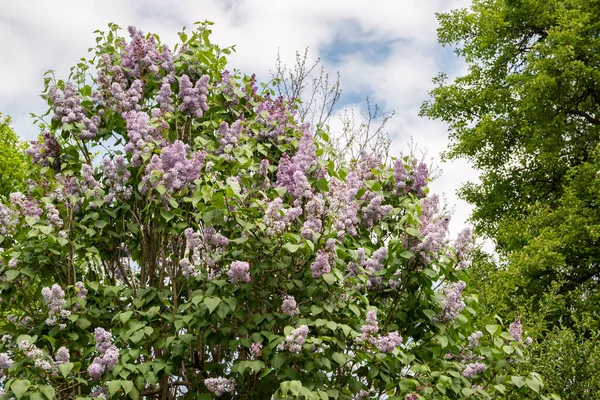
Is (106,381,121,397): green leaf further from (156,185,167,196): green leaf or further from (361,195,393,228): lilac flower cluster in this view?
(361,195,393,228): lilac flower cluster

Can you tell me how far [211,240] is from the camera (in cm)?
486

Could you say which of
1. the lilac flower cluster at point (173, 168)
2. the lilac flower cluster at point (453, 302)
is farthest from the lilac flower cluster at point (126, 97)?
the lilac flower cluster at point (453, 302)

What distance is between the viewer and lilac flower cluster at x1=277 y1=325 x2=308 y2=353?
4391mm

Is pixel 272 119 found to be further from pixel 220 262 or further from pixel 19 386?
pixel 19 386

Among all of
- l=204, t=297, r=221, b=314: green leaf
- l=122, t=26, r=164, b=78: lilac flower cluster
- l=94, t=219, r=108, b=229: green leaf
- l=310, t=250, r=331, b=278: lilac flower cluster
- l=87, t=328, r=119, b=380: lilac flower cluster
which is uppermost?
l=122, t=26, r=164, b=78: lilac flower cluster

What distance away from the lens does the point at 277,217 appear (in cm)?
464

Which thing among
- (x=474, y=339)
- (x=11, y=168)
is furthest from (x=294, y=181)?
(x=11, y=168)

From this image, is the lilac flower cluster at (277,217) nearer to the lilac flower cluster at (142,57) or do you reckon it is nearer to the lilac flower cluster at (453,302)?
the lilac flower cluster at (453,302)

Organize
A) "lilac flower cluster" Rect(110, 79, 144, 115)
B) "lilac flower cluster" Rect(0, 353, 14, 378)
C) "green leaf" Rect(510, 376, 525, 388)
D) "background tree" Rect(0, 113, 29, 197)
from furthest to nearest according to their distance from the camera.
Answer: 1. "background tree" Rect(0, 113, 29, 197)
2. "lilac flower cluster" Rect(110, 79, 144, 115)
3. "green leaf" Rect(510, 376, 525, 388)
4. "lilac flower cluster" Rect(0, 353, 14, 378)

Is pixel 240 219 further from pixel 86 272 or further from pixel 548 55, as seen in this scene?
pixel 548 55

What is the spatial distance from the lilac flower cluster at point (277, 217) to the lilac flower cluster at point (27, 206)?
205cm

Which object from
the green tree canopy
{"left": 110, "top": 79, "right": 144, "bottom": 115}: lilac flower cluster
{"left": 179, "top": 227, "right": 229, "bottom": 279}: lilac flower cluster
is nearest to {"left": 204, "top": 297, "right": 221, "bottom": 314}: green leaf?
{"left": 179, "top": 227, "right": 229, "bottom": 279}: lilac flower cluster

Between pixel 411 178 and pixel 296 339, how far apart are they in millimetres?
2089

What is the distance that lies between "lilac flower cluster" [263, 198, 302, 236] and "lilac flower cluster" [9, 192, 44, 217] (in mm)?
2053
